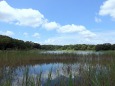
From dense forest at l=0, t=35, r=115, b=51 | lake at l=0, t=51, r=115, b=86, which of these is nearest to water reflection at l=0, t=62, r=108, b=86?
lake at l=0, t=51, r=115, b=86

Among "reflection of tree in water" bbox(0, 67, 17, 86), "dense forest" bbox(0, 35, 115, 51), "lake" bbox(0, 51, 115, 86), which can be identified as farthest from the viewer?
"dense forest" bbox(0, 35, 115, 51)

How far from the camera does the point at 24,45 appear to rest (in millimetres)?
42250

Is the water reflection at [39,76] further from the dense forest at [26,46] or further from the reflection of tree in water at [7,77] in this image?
the dense forest at [26,46]

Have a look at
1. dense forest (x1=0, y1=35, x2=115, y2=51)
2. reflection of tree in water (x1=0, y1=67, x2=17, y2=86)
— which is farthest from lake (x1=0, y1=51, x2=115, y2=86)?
dense forest (x1=0, y1=35, x2=115, y2=51)

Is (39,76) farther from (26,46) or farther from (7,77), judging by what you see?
(26,46)

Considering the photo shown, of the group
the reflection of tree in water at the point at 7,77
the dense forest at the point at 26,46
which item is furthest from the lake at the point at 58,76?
the dense forest at the point at 26,46

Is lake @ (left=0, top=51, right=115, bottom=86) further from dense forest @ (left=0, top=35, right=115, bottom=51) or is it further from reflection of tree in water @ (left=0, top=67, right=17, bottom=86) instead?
dense forest @ (left=0, top=35, right=115, bottom=51)

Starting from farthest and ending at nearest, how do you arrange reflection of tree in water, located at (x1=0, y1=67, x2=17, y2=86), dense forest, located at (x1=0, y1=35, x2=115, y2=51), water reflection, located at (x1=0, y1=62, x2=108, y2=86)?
1. dense forest, located at (x1=0, y1=35, x2=115, y2=51)
2. water reflection, located at (x1=0, y1=62, x2=108, y2=86)
3. reflection of tree in water, located at (x1=0, y1=67, x2=17, y2=86)

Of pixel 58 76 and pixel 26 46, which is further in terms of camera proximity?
pixel 26 46

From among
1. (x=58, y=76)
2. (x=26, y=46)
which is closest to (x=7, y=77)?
(x=58, y=76)

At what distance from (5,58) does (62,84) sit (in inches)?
342

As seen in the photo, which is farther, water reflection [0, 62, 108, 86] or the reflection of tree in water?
water reflection [0, 62, 108, 86]

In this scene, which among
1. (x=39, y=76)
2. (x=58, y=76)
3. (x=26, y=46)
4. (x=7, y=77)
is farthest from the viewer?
(x=26, y=46)

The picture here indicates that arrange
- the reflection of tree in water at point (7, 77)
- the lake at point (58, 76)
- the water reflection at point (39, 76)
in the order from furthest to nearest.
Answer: the water reflection at point (39, 76)
the lake at point (58, 76)
the reflection of tree in water at point (7, 77)
